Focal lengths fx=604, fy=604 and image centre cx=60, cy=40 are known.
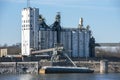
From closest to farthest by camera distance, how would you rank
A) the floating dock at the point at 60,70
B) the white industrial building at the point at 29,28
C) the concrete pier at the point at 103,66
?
the floating dock at the point at 60,70, the concrete pier at the point at 103,66, the white industrial building at the point at 29,28

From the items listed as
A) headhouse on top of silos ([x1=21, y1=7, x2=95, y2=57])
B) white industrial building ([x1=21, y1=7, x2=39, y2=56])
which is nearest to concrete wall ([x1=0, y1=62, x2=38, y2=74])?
headhouse on top of silos ([x1=21, y1=7, x2=95, y2=57])

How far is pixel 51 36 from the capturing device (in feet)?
427

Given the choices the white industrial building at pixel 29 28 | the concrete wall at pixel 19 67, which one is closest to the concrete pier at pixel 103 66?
the concrete wall at pixel 19 67

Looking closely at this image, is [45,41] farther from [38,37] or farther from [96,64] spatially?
[96,64]

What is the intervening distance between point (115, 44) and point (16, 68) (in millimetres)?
35444

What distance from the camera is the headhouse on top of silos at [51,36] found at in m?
127

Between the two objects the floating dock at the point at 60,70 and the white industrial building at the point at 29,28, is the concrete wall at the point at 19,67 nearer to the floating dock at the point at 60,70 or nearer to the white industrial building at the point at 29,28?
the floating dock at the point at 60,70

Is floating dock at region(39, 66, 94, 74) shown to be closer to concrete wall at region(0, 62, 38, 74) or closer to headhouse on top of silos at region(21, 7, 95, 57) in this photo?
concrete wall at region(0, 62, 38, 74)

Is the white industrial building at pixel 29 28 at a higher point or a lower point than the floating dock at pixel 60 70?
higher

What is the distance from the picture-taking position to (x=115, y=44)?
13662 cm

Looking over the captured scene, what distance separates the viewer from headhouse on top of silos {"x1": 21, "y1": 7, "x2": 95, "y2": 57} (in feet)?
415

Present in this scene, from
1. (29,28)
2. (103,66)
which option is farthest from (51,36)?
(103,66)

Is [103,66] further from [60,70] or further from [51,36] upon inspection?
[51,36]

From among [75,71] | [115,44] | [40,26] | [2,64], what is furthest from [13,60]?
[115,44]
